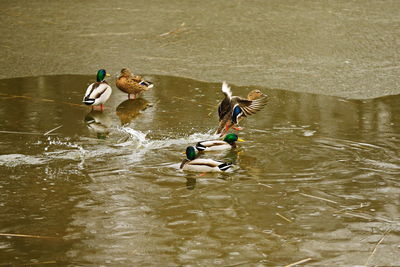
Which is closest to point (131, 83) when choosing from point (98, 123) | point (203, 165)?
point (98, 123)

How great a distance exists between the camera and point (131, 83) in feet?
31.5

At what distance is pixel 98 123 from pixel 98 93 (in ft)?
1.87

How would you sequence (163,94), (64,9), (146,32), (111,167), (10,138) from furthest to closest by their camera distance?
(64,9) < (146,32) < (163,94) < (10,138) < (111,167)

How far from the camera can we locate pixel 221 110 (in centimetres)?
834

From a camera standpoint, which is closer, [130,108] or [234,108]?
[234,108]

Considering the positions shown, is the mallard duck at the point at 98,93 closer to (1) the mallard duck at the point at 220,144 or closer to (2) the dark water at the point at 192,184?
(2) the dark water at the point at 192,184

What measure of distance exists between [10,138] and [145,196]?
235cm

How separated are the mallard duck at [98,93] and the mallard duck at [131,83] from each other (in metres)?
0.25

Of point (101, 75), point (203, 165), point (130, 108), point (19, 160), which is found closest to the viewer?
point (203, 165)

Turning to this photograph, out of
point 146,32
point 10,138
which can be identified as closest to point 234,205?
point 10,138

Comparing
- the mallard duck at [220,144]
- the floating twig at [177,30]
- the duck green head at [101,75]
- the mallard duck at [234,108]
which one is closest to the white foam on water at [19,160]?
the mallard duck at [220,144]

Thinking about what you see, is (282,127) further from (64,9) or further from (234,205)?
(64,9)

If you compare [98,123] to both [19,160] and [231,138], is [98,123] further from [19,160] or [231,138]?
[231,138]

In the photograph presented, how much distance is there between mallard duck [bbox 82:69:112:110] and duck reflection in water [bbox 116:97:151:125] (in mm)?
262
